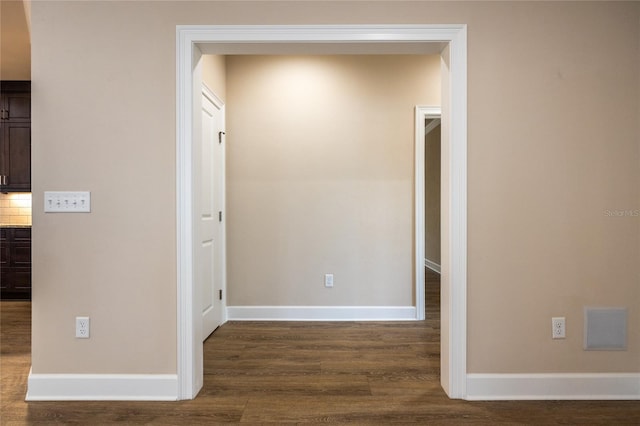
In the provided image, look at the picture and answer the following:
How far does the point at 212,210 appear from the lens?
11.5 ft

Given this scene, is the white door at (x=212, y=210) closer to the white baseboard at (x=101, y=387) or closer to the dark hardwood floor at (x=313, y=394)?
the dark hardwood floor at (x=313, y=394)

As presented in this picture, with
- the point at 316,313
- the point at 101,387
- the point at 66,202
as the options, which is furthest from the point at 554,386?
the point at 66,202

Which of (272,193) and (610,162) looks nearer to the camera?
(610,162)

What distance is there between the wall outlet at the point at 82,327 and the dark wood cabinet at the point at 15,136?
12.0 feet

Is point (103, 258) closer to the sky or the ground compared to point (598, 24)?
closer to the ground

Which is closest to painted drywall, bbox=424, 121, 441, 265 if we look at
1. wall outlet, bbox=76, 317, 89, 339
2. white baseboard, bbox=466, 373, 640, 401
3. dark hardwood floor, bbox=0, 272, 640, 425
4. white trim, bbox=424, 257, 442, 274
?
white trim, bbox=424, 257, 442, 274

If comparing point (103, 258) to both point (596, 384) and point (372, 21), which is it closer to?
point (372, 21)

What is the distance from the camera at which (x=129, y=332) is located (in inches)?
88.4

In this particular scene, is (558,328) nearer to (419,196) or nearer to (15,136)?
(419,196)

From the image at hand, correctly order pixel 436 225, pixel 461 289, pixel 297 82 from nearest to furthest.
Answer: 1. pixel 461 289
2. pixel 297 82
3. pixel 436 225

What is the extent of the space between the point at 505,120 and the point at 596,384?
64.4 inches

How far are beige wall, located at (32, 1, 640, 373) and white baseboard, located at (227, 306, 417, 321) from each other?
1568 mm

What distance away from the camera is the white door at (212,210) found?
3283mm

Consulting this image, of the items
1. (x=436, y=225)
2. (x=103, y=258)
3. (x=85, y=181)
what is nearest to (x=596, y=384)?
(x=103, y=258)
